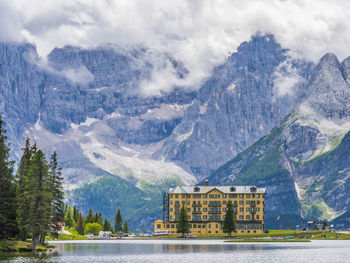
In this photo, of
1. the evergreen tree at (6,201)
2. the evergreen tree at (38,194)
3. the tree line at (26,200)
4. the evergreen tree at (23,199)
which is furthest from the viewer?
the evergreen tree at (23,199)

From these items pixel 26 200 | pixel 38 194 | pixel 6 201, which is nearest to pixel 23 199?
pixel 26 200

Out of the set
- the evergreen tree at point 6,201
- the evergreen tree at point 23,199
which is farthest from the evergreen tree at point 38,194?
the evergreen tree at point 6,201

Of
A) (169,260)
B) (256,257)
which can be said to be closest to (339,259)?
(256,257)

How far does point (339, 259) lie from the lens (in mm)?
134500

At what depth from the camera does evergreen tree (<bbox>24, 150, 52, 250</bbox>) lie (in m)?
153

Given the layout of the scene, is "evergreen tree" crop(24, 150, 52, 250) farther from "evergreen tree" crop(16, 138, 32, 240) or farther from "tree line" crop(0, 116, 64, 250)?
"evergreen tree" crop(16, 138, 32, 240)

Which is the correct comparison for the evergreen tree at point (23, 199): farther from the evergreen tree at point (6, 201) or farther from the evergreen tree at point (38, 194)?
the evergreen tree at point (6, 201)

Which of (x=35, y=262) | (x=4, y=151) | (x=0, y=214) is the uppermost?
Result: (x=4, y=151)

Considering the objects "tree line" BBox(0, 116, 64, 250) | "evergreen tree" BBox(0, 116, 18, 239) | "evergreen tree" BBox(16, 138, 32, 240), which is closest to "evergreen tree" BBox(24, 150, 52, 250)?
"tree line" BBox(0, 116, 64, 250)

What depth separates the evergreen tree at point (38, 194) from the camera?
152750mm

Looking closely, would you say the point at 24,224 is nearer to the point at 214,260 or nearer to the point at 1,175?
the point at 1,175

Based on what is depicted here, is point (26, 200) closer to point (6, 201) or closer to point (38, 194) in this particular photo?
point (38, 194)

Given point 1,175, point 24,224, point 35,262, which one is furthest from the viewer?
point 24,224

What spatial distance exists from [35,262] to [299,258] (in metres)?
51.4
